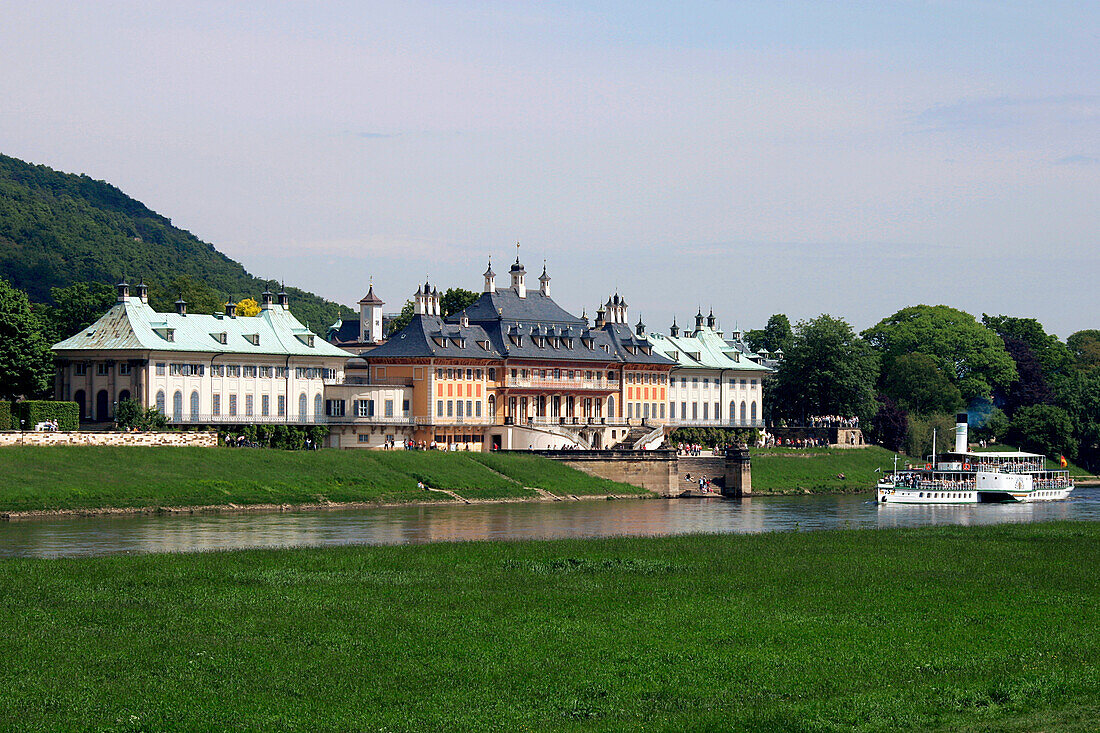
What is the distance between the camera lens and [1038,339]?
165m

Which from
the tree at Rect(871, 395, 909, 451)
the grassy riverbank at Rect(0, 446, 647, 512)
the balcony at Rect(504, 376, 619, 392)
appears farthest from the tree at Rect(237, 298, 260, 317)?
the tree at Rect(871, 395, 909, 451)

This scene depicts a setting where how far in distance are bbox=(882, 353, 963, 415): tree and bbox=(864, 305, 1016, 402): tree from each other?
2.54 m

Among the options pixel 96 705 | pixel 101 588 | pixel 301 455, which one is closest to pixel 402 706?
pixel 96 705

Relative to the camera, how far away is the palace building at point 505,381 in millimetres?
107500

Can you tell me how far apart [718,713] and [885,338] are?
137325 mm

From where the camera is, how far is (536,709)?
24547mm

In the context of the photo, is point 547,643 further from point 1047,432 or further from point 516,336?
point 1047,432

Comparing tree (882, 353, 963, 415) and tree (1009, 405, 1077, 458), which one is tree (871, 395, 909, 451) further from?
tree (1009, 405, 1077, 458)

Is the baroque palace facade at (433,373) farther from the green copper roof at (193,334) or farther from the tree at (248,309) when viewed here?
the tree at (248,309)

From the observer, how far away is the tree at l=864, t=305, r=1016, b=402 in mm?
147875

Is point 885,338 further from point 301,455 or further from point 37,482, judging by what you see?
point 37,482

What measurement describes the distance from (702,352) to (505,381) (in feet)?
81.8

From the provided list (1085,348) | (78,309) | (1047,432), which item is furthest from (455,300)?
(1085,348)

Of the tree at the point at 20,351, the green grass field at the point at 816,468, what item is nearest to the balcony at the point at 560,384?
the green grass field at the point at 816,468
